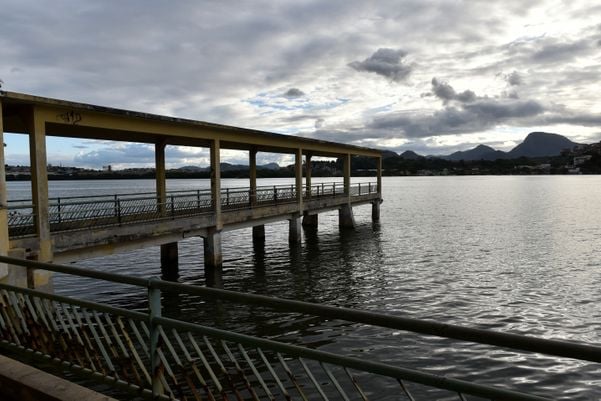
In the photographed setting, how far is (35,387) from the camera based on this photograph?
4441 millimetres

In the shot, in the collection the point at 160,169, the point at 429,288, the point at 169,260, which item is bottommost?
the point at 429,288

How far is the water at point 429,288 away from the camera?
38.9 ft

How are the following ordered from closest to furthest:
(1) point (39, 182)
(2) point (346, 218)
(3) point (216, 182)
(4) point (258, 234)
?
1. (1) point (39, 182)
2. (3) point (216, 182)
3. (4) point (258, 234)
4. (2) point (346, 218)

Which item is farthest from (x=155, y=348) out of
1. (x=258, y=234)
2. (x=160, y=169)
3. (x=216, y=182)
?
(x=258, y=234)

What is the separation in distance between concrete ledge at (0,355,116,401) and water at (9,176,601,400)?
8.86 metres

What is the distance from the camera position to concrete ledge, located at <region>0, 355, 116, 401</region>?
4.25 meters

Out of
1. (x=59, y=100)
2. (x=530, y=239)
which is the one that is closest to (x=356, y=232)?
(x=530, y=239)

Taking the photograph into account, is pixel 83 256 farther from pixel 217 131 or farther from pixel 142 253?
pixel 142 253

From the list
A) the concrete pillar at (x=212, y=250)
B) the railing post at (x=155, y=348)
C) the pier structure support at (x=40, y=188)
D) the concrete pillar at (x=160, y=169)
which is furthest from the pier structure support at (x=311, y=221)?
the railing post at (x=155, y=348)

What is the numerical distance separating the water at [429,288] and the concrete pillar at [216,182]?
277cm

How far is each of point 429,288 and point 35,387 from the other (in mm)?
16765

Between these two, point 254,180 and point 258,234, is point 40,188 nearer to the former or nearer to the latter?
point 254,180

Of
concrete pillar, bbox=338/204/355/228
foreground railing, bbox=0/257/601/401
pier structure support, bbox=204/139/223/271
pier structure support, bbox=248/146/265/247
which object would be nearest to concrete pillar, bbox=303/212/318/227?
concrete pillar, bbox=338/204/355/228

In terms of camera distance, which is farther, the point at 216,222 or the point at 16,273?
the point at 216,222
